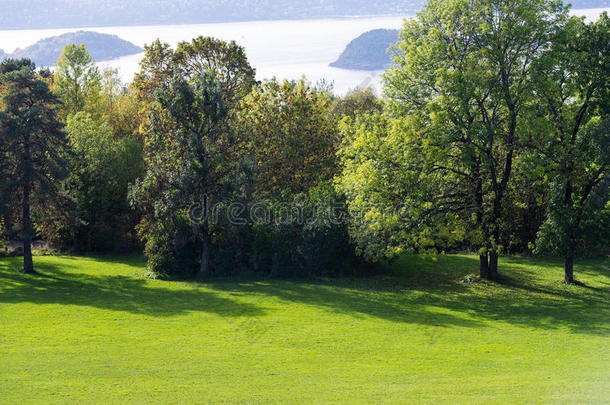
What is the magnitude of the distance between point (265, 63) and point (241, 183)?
63.5ft

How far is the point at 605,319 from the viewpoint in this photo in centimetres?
2520

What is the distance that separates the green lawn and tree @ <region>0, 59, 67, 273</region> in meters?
5.31

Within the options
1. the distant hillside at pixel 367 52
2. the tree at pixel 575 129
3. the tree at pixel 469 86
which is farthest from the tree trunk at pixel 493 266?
the distant hillside at pixel 367 52

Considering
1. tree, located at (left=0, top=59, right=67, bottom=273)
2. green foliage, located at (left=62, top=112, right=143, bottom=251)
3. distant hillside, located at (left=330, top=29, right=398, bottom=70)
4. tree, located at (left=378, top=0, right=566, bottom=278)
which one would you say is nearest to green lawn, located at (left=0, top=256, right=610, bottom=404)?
tree, located at (left=0, top=59, right=67, bottom=273)

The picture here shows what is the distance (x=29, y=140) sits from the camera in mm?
36156

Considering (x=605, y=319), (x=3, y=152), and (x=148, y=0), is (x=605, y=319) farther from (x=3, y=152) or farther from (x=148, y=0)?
(x=148, y=0)

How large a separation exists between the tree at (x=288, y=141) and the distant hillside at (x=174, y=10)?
31.9 feet

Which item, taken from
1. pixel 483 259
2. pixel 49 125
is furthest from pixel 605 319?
pixel 49 125

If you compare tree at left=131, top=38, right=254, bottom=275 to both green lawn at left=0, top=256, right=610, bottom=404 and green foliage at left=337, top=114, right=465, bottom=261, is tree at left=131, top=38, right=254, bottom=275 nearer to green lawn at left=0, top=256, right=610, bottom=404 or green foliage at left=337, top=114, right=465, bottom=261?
green lawn at left=0, top=256, right=610, bottom=404

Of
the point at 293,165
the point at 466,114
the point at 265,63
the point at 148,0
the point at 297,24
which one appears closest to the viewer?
the point at 466,114

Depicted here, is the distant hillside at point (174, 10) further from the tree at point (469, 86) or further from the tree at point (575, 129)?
the tree at point (575, 129)

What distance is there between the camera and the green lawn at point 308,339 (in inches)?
649

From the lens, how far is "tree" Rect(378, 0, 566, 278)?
29453mm

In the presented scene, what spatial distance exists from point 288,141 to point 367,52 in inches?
686
